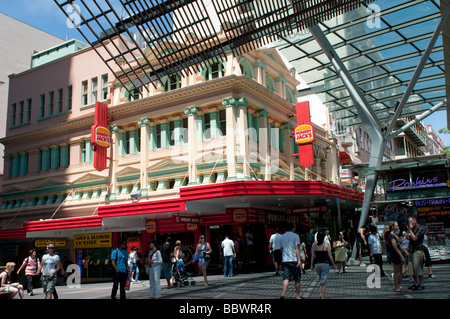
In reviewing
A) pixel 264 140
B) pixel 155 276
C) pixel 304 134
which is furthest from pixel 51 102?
pixel 155 276

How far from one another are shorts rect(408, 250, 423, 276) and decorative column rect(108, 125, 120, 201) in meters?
22.1

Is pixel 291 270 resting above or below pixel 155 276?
above

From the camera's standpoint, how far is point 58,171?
34.0 meters

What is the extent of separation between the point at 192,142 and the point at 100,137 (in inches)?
263

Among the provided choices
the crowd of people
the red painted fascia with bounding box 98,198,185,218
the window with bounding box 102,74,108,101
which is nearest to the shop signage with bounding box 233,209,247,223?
the red painted fascia with bounding box 98,198,185,218

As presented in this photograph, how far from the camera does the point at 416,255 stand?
11.6m

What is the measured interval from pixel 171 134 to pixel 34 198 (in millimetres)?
14029

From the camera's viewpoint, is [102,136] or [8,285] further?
[102,136]

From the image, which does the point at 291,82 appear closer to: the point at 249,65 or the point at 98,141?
the point at 249,65

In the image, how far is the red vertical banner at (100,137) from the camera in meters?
29.1

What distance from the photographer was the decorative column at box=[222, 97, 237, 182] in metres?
25.3

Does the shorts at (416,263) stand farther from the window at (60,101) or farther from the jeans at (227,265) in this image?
the window at (60,101)

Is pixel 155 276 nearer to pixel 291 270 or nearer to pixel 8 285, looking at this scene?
pixel 8 285
